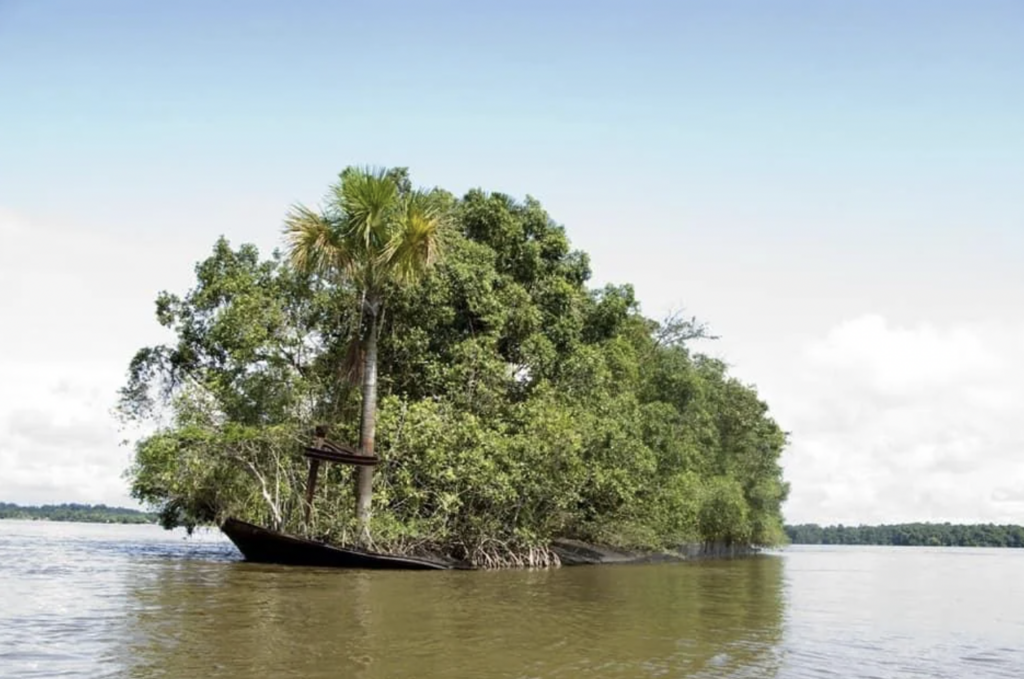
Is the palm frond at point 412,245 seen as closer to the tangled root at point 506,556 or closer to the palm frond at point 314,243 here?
the palm frond at point 314,243

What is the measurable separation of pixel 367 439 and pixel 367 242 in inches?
210

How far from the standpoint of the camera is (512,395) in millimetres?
28297

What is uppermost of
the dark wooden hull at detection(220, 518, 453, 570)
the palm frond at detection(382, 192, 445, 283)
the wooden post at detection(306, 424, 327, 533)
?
the palm frond at detection(382, 192, 445, 283)

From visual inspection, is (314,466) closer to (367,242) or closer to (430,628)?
(367,242)

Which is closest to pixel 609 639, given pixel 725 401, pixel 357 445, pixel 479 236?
pixel 357 445

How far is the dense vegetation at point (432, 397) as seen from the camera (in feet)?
79.8

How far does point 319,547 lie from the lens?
21.9 metres

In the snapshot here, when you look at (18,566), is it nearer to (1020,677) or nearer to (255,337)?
(255,337)

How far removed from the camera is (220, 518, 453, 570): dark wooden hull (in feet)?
72.2

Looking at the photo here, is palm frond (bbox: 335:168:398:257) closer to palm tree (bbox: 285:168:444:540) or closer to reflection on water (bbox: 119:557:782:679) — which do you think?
palm tree (bbox: 285:168:444:540)

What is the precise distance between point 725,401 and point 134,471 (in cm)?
3333

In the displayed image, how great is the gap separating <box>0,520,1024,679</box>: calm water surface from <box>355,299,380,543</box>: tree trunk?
2486 mm

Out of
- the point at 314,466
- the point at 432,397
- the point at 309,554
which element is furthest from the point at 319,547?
the point at 432,397

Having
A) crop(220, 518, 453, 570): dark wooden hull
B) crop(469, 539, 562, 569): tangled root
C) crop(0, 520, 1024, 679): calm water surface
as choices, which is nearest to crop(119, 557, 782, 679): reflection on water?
crop(0, 520, 1024, 679): calm water surface
